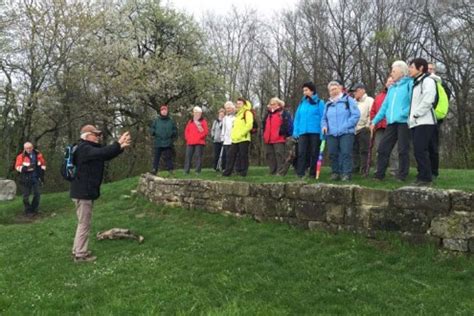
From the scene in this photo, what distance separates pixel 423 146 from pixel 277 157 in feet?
14.1

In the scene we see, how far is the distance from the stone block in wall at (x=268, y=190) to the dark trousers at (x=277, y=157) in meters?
2.31

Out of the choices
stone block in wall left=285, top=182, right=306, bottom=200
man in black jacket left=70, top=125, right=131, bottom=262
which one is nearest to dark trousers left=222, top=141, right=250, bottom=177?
stone block in wall left=285, top=182, right=306, bottom=200

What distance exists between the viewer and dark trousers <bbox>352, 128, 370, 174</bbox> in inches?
388

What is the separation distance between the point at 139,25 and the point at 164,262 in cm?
2597

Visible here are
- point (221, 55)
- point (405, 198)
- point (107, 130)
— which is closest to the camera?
point (405, 198)

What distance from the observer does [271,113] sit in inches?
417

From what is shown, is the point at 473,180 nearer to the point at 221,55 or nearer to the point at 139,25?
the point at 139,25

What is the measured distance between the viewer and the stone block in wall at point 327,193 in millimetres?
6645

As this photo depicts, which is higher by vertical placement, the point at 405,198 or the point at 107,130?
the point at 107,130

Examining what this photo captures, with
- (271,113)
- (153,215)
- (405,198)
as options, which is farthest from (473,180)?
(153,215)

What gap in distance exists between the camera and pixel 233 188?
8820 mm

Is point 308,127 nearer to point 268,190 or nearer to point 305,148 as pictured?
point 305,148

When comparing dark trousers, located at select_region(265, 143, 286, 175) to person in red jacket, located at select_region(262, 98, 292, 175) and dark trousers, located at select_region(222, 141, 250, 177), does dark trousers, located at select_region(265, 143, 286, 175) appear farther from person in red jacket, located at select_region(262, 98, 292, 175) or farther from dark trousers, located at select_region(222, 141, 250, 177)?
dark trousers, located at select_region(222, 141, 250, 177)

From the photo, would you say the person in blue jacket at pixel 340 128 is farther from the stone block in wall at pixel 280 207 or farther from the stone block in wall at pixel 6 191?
the stone block in wall at pixel 6 191
